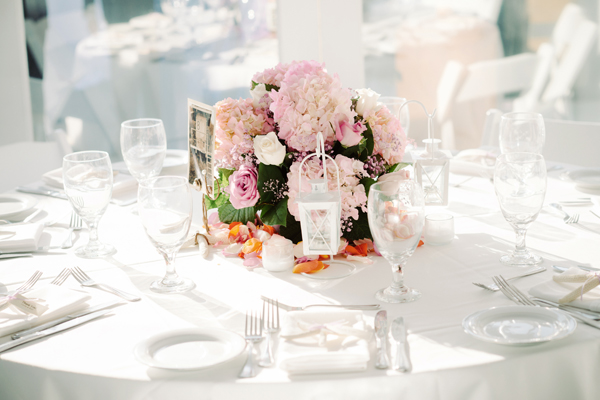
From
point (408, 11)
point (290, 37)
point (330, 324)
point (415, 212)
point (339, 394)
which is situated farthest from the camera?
point (408, 11)

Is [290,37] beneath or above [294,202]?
above

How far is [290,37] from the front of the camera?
4363 mm

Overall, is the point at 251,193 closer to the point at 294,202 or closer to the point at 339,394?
the point at 294,202

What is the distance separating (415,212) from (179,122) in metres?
4.03

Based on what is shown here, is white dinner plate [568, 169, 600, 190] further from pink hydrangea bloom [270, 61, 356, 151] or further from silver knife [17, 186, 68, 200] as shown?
silver knife [17, 186, 68, 200]

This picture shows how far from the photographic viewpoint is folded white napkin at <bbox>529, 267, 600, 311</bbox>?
45.2 inches

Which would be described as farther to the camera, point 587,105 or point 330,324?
point 587,105

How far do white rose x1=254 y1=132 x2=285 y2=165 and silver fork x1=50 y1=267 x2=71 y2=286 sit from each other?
21.4 inches

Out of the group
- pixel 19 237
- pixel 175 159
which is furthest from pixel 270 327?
pixel 175 159

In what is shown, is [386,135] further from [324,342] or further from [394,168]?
[324,342]

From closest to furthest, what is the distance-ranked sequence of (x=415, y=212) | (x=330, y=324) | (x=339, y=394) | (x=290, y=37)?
(x=339, y=394)
(x=330, y=324)
(x=415, y=212)
(x=290, y=37)

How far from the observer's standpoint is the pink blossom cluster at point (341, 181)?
1.46 m

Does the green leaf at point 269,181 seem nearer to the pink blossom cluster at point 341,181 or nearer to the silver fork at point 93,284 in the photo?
the pink blossom cluster at point 341,181

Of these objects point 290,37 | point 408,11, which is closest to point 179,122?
point 290,37
